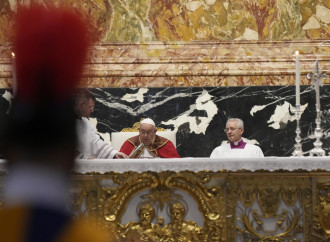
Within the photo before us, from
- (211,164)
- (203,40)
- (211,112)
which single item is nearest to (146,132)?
(211,112)

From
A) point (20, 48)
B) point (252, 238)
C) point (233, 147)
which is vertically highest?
point (233, 147)

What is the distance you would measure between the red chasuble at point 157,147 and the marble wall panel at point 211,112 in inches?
17.6

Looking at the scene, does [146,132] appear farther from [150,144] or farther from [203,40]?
[203,40]

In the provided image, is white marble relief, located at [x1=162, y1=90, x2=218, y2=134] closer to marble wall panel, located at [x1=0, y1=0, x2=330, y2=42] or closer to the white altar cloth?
marble wall panel, located at [x1=0, y1=0, x2=330, y2=42]

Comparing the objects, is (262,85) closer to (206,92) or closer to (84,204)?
(206,92)

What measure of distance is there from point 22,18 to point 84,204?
4407mm

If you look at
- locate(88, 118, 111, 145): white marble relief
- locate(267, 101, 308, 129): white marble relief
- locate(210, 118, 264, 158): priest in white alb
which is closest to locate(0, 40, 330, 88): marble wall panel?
locate(267, 101, 308, 129): white marble relief

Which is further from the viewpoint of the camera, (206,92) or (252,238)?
(206,92)

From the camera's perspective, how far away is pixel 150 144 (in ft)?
25.3

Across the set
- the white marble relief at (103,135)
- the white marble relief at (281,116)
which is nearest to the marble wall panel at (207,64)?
the white marble relief at (281,116)

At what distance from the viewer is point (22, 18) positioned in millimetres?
782

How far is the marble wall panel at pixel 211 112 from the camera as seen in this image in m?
8.21

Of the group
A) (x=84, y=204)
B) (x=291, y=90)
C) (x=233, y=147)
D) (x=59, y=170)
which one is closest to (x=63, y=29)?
(x=59, y=170)

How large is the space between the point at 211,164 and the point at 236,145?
2892 mm
